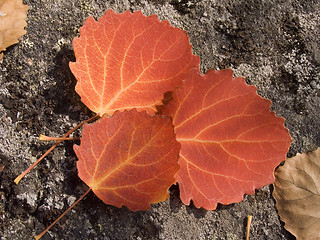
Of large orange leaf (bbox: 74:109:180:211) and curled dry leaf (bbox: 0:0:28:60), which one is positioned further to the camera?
curled dry leaf (bbox: 0:0:28:60)

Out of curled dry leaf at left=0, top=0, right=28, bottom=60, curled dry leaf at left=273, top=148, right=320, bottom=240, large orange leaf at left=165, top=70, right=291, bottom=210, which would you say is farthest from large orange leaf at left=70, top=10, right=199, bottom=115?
curled dry leaf at left=273, top=148, right=320, bottom=240

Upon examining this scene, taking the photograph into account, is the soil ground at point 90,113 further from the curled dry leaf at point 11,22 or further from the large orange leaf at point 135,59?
the large orange leaf at point 135,59

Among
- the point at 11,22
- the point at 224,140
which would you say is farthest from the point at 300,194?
the point at 11,22

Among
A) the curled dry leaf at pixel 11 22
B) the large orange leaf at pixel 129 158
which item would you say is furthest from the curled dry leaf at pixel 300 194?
the curled dry leaf at pixel 11 22

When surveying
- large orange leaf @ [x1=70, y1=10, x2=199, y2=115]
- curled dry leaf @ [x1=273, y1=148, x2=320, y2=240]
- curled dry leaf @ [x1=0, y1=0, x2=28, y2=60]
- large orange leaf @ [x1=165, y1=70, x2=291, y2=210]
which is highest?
curled dry leaf @ [x1=0, y1=0, x2=28, y2=60]

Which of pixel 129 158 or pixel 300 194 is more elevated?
pixel 129 158

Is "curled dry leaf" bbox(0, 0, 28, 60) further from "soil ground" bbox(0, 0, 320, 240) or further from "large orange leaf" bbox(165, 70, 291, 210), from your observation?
"large orange leaf" bbox(165, 70, 291, 210)

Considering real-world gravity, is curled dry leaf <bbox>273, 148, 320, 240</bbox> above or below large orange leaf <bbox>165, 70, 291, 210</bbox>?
below

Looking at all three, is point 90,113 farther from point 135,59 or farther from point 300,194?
point 300,194
